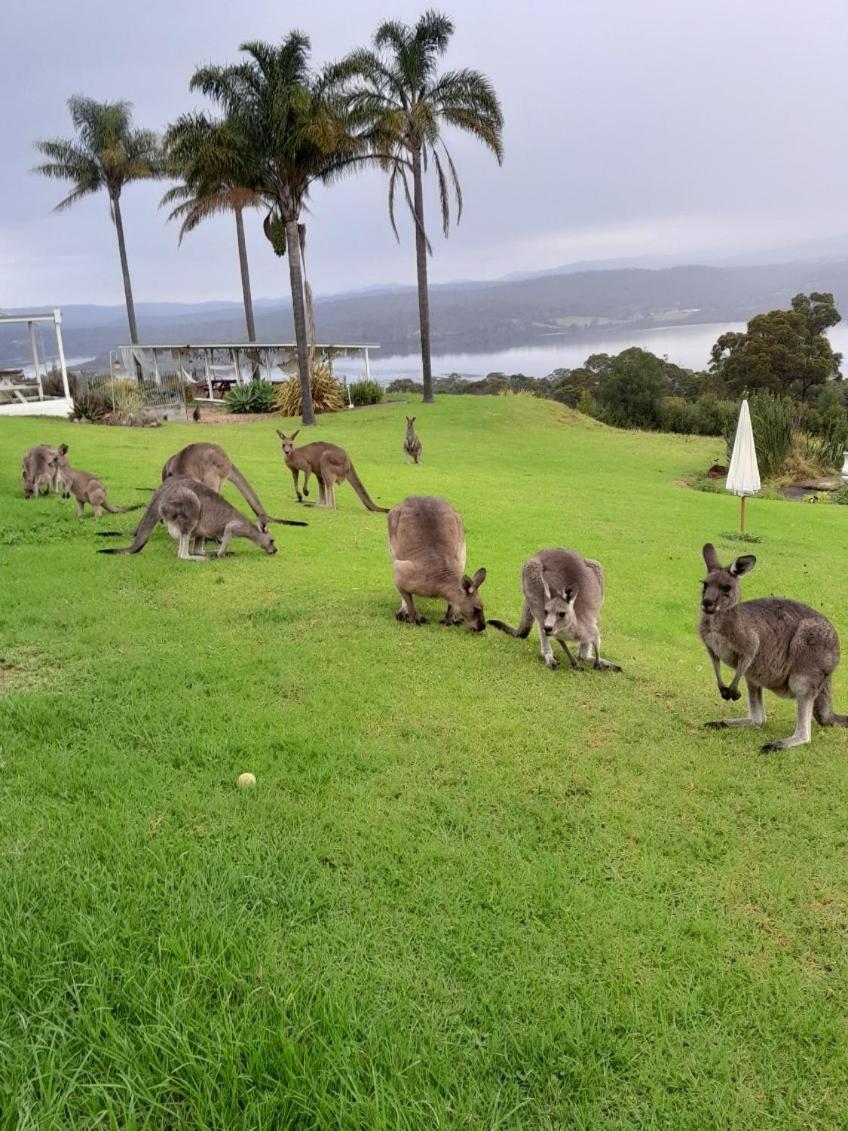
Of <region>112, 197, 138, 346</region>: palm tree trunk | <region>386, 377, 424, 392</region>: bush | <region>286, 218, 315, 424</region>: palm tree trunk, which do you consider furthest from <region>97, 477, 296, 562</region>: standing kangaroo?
→ <region>386, 377, 424, 392</region>: bush

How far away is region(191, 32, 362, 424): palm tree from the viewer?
25.1 m

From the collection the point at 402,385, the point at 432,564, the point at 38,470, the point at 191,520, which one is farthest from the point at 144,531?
the point at 402,385

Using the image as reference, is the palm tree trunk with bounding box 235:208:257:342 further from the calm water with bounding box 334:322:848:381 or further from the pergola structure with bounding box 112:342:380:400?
the calm water with bounding box 334:322:848:381

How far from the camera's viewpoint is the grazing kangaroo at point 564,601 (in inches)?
218

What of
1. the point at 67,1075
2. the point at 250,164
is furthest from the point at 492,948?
the point at 250,164

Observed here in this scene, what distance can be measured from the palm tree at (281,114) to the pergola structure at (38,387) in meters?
8.97

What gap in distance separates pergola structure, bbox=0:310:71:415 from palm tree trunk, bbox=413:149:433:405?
13407 mm

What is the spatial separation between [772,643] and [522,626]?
210 centimetres

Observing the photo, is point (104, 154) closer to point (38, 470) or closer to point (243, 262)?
point (243, 262)

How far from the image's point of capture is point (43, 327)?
3659 centimetres

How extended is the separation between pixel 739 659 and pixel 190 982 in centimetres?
336

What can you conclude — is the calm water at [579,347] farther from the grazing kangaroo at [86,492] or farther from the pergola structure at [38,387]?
the grazing kangaroo at [86,492]

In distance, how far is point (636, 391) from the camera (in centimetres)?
4591

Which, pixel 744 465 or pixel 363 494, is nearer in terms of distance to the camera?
pixel 363 494
